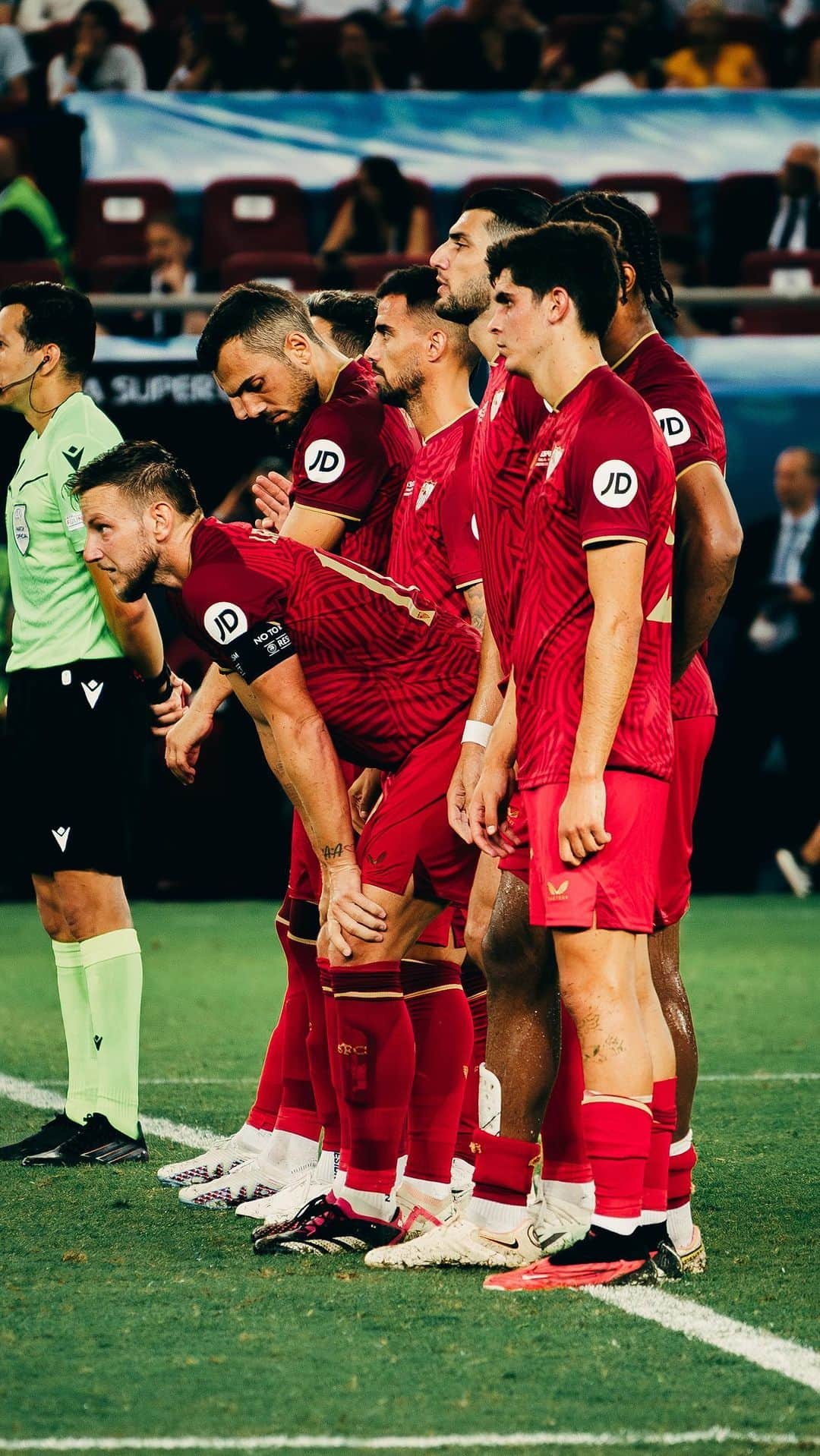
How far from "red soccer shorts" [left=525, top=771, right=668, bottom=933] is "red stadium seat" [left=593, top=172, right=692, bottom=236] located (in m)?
8.60

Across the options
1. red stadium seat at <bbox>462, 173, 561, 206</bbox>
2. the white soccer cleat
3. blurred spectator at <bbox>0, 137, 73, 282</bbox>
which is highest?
red stadium seat at <bbox>462, 173, 561, 206</bbox>

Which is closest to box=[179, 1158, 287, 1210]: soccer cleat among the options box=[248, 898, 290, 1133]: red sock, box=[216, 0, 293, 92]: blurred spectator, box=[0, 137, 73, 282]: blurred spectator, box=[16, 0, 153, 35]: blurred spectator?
box=[248, 898, 290, 1133]: red sock

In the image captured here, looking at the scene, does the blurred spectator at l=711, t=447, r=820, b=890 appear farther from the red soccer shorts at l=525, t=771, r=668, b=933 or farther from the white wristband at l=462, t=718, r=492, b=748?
the red soccer shorts at l=525, t=771, r=668, b=933

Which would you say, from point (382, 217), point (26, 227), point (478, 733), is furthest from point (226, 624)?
point (382, 217)

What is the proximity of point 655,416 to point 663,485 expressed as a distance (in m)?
0.36

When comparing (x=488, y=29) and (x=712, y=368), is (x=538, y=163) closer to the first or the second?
(x=488, y=29)

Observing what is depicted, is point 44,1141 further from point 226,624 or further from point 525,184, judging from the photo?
point 525,184

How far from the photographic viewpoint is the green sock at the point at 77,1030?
5.18 metres

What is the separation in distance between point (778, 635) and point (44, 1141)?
5915 millimetres

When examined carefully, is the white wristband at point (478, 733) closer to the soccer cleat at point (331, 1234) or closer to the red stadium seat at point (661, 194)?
the soccer cleat at point (331, 1234)

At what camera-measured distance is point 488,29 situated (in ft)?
43.0

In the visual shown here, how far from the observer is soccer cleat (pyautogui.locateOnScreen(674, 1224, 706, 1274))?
153 inches

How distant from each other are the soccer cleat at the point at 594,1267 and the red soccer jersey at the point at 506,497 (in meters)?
1.11

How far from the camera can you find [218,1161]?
479 cm
